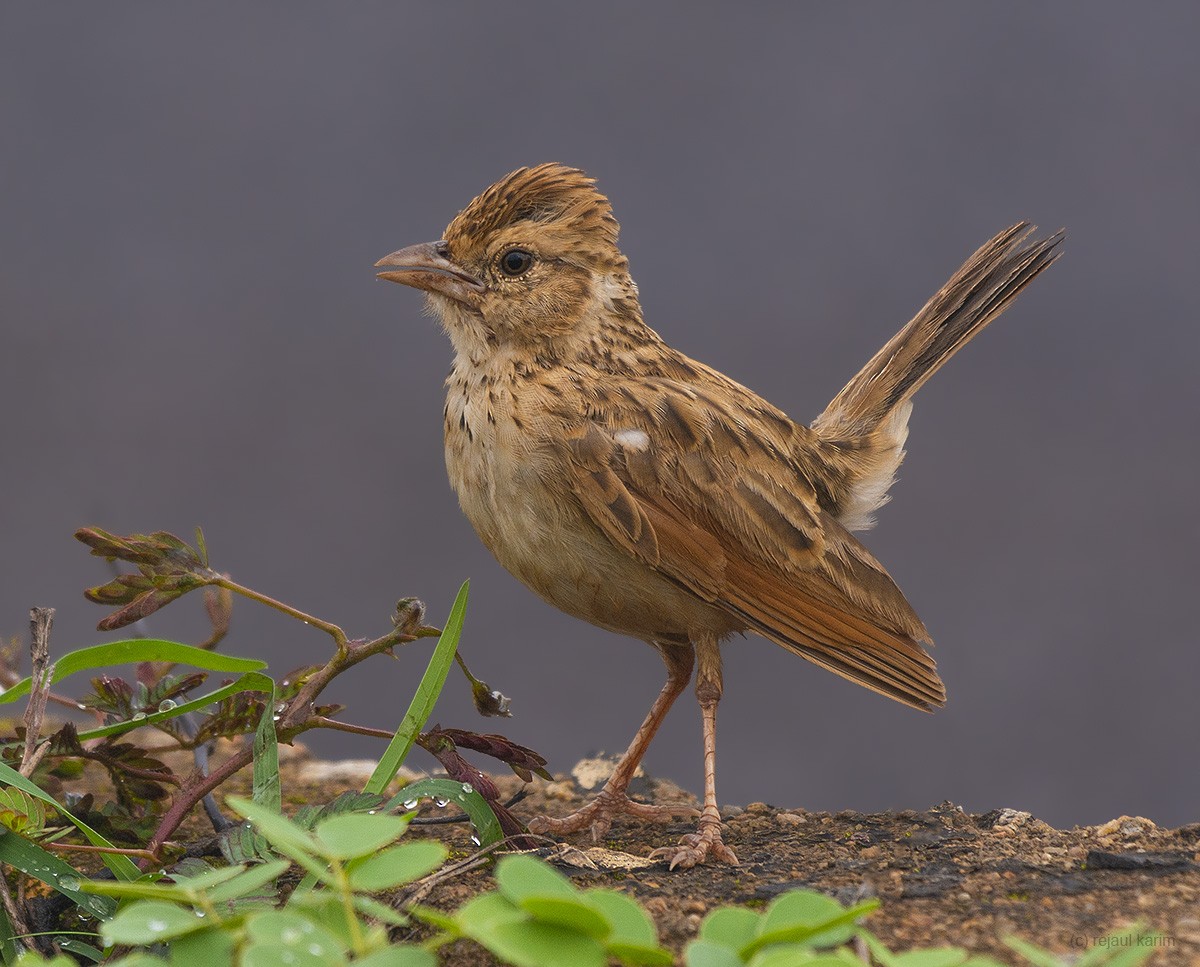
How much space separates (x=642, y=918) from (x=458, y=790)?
132cm

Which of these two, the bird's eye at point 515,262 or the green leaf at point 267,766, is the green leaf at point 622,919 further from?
the bird's eye at point 515,262

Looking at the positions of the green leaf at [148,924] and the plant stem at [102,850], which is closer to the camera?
the green leaf at [148,924]

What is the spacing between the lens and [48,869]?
10.6 feet

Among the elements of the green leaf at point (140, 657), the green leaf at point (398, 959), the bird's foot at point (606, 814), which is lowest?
the green leaf at point (398, 959)

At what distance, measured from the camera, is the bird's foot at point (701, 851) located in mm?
3775

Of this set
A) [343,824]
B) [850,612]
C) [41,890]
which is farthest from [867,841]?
[41,890]

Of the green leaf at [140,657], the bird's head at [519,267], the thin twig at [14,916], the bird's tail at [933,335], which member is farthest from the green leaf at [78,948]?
the bird's tail at [933,335]

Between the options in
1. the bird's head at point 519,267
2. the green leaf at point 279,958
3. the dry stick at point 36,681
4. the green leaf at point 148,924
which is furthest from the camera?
the bird's head at point 519,267

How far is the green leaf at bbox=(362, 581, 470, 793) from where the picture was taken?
3.52 metres

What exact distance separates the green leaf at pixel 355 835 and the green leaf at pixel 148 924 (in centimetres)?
29

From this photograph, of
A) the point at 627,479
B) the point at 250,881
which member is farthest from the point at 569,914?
the point at 627,479

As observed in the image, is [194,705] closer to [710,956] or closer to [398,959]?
[398,959]

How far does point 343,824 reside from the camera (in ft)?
8.01

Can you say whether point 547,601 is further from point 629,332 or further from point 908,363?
point 908,363
